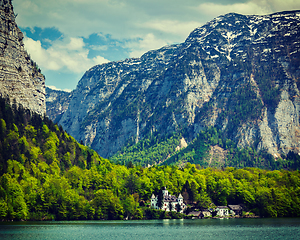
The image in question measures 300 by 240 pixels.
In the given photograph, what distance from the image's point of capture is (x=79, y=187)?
512 ft

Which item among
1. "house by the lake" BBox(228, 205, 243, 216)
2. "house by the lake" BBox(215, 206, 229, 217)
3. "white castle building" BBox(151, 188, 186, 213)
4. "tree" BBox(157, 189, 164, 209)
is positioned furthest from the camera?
"house by the lake" BBox(228, 205, 243, 216)

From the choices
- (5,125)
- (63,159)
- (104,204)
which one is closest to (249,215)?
(104,204)

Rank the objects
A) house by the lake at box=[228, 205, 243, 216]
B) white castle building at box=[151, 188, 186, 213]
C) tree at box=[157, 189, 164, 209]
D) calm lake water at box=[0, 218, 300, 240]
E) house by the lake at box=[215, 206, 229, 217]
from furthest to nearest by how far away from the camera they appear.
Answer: house by the lake at box=[228, 205, 243, 216], house by the lake at box=[215, 206, 229, 217], white castle building at box=[151, 188, 186, 213], tree at box=[157, 189, 164, 209], calm lake water at box=[0, 218, 300, 240]

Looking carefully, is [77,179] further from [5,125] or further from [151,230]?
[151,230]

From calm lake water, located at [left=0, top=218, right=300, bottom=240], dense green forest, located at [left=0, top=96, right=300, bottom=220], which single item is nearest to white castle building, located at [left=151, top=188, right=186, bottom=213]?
dense green forest, located at [left=0, top=96, right=300, bottom=220]

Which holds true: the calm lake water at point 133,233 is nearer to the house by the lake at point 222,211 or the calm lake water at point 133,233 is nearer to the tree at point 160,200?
the tree at point 160,200

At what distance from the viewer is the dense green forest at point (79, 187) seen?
13388 cm

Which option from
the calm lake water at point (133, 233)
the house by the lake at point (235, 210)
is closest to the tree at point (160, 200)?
the house by the lake at point (235, 210)

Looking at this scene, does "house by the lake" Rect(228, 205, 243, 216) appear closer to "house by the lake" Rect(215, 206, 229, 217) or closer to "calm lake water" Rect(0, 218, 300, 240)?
"house by the lake" Rect(215, 206, 229, 217)

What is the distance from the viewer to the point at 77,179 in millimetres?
163750

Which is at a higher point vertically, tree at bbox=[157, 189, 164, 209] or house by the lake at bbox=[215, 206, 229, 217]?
tree at bbox=[157, 189, 164, 209]

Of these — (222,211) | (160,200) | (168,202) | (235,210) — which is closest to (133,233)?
(160,200)

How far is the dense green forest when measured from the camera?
134 m

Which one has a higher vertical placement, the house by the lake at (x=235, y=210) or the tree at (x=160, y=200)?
the tree at (x=160, y=200)
